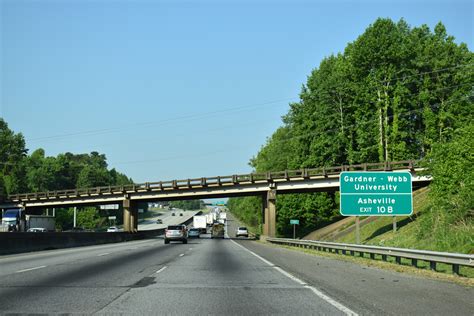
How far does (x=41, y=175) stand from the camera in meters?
148

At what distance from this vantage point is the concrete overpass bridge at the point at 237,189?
5666 cm

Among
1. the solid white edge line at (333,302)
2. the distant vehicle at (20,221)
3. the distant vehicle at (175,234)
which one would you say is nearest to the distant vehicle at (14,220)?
the distant vehicle at (20,221)

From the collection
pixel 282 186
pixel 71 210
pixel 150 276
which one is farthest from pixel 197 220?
pixel 150 276

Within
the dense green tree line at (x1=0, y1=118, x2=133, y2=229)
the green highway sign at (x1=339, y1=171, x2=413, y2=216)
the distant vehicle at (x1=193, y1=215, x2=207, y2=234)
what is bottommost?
the distant vehicle at (x1=193, y1=215, x2=207, y2=234)

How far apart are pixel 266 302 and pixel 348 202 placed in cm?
1748

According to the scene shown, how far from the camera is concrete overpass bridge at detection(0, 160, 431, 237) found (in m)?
56.7

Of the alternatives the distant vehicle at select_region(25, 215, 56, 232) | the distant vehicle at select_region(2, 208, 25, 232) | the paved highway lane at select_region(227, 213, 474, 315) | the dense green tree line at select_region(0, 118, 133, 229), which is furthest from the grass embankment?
the dense green tree line at select_region(0, 118, 133, 229)

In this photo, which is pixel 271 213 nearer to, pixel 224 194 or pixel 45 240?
pixel 224 194

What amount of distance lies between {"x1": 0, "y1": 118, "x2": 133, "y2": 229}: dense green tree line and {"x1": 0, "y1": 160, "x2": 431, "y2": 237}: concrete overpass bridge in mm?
52189

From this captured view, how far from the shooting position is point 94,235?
48.3m

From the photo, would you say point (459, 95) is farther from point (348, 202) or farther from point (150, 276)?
point (150, 276)

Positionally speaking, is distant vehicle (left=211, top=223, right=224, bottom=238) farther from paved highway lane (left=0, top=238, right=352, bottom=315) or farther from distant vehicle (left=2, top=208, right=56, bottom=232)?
paved highway lane (left=0, top=238, right=352, bottom=315)

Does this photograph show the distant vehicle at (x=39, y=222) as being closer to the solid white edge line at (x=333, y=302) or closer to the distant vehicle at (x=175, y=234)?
the distant vehicle at (x=175, y=234)

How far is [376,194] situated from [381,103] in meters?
35.9
